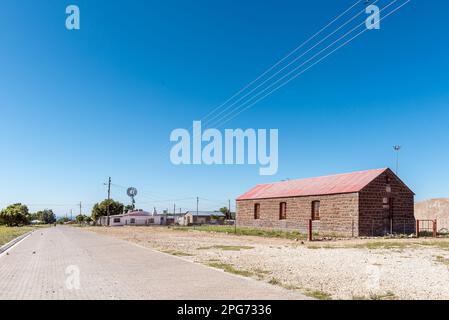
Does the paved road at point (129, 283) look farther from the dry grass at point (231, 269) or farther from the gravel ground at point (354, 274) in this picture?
the gravel ground at point (354, 274)

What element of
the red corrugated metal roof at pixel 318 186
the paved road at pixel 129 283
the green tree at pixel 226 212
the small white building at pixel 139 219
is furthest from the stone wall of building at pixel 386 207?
the small white building at pixel 139 219

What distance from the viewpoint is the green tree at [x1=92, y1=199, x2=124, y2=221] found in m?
123

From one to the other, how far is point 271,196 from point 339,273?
3309 cm

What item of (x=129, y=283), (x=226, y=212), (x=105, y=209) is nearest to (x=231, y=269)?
(x=129, y=283)

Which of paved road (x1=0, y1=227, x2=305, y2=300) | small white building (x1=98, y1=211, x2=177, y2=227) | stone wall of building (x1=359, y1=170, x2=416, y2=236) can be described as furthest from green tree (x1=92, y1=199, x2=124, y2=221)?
paved road (x1=0, y1=227, x2=305, y2=300)

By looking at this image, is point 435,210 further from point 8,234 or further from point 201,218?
point 201,218

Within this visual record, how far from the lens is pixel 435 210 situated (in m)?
47.8

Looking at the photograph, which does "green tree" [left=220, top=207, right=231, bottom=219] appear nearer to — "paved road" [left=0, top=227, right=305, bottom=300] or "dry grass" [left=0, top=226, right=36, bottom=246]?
"dry grass" [left=0, top=226, right=36, bottom=246]

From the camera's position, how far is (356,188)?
33094 mm

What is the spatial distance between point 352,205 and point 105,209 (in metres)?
102

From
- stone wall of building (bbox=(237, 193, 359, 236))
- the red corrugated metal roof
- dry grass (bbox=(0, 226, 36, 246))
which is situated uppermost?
the red corrugated metal roof

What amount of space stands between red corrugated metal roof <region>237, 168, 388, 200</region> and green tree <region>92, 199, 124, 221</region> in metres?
80.8
